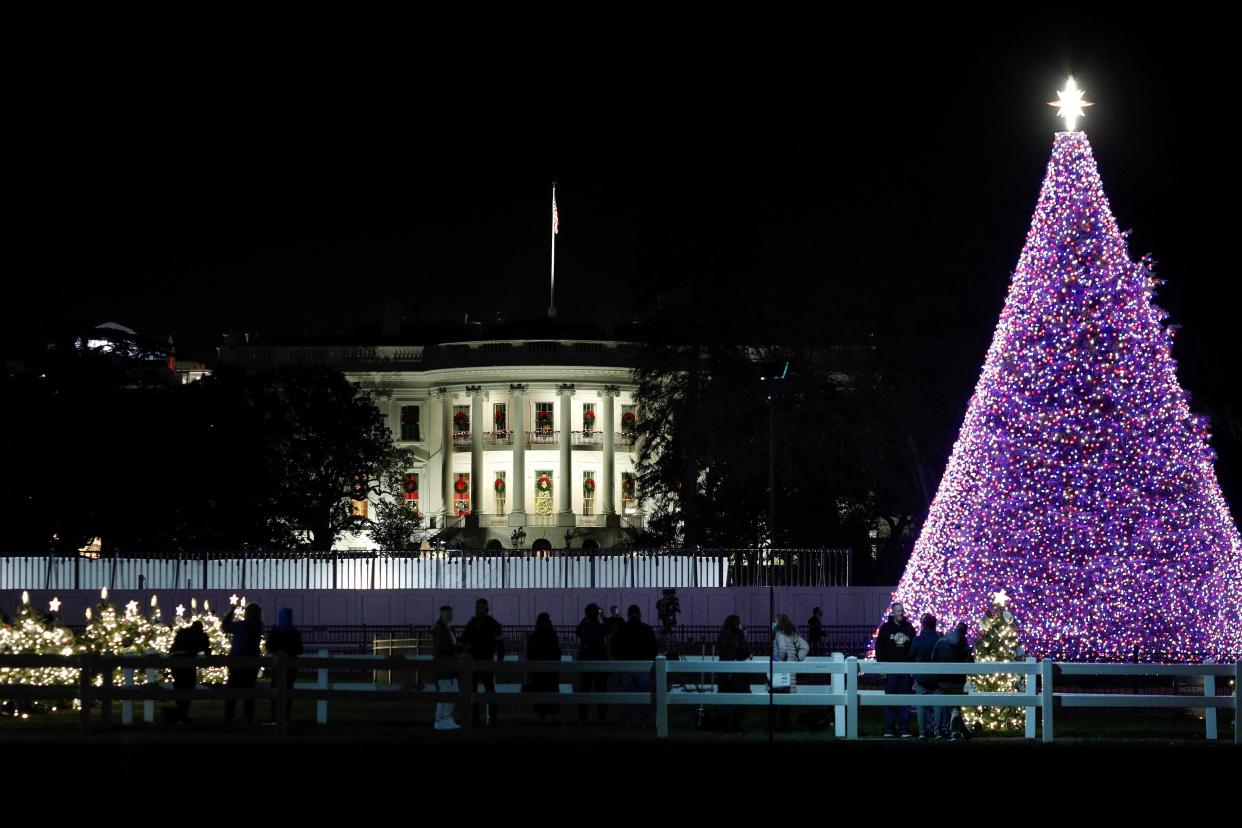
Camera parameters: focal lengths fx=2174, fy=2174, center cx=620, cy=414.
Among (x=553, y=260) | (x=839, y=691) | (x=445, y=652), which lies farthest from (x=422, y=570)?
(x=553, y=260)

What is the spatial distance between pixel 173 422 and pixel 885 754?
55416 mm

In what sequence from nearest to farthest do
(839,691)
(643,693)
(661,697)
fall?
1. (661,697)
2. (643,693)
3. (839,691)

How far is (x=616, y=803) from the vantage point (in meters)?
17.4

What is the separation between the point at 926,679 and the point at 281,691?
7.80 meters

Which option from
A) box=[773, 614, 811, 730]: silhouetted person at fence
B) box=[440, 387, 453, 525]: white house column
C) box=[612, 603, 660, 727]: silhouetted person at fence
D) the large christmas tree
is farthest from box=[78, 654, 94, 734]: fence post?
box=[440, 387, 453, 525]: white house column

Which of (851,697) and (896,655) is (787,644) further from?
(851,697)

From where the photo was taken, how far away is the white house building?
114 m

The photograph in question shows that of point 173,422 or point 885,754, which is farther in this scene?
point 173,422

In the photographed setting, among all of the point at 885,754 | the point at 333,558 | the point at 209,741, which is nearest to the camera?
the point at 885,754

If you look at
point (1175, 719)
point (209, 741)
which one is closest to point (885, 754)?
point (209, 741)

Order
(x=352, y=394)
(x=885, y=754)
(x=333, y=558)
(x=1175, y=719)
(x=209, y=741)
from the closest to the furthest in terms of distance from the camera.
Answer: (x=885, y=754)
(x=209, y=741)
(x=1175, y=719)
(x=333, y=558)
(x=352, y=394)

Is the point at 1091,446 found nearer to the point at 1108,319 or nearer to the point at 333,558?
the point at 1108,319

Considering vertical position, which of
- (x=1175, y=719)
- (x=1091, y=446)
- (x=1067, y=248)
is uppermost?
(x=1067, y=248)

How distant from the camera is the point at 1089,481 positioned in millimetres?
31406
